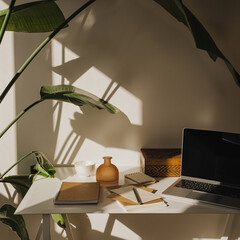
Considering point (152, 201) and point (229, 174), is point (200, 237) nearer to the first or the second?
point (229, 174)

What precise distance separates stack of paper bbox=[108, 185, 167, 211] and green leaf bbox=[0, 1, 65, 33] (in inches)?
31.2

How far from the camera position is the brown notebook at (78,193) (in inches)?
53.5

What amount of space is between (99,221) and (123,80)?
862 mm

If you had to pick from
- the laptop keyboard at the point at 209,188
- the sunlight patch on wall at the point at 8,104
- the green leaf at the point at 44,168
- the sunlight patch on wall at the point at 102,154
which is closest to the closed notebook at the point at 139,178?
the laptop keyboard at the point at 209,188

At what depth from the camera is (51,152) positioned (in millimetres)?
1920

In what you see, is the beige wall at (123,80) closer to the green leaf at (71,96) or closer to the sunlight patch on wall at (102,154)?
the sunlight patch on wall at (102,154)

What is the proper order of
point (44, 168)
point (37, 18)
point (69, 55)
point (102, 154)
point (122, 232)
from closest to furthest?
point (37, 18)
point (44, 168)
point (69, 55)
point (102, 154)
point (122, 232)

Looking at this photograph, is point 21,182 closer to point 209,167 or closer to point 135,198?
point 135,198

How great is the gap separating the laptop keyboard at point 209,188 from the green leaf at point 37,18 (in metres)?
0.95

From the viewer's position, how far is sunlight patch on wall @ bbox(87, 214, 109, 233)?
2010 millimetres

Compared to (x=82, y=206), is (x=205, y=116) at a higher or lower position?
higher

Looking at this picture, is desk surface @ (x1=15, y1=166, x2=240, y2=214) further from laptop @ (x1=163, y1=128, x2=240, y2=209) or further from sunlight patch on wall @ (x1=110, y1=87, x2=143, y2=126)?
sunlight patch on wall @ (x1=110, y1=87, x2=143, y2=126)

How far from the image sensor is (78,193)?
143cm

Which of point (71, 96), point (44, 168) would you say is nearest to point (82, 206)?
point (44, 168)
